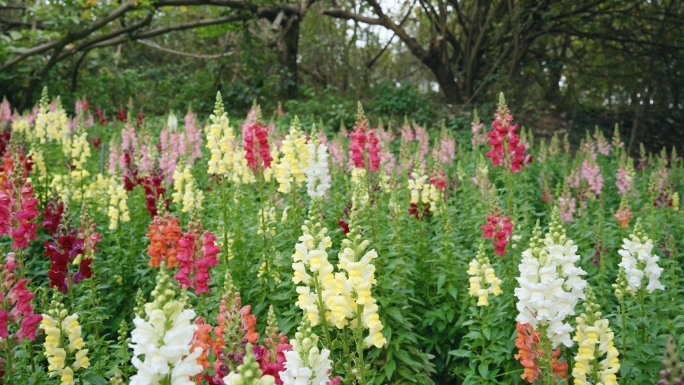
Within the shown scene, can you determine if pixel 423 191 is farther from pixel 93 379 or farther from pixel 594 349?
pixel 93 379

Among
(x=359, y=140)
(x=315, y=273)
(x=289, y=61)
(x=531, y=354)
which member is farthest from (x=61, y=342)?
(x=289, y=61)

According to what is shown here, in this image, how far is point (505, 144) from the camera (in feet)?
17.3

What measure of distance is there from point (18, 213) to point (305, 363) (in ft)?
8.17

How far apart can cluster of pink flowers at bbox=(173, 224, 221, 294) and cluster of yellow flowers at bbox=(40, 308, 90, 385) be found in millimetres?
709

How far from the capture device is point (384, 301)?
12.9 ft

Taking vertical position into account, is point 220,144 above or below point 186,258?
above

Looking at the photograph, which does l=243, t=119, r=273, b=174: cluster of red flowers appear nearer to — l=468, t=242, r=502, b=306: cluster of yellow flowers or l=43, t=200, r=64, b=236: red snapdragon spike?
l=43, t=200, r=64, b=236: red snapdragon spike

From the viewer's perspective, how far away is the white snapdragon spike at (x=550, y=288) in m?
3.04

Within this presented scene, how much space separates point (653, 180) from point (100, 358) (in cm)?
528

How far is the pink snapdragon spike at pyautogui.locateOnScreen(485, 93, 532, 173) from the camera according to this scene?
5180 mm

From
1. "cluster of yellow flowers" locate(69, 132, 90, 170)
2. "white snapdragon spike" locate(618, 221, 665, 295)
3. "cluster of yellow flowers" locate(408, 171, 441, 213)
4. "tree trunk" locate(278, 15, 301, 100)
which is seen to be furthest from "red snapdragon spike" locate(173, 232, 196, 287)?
"tree trunk" locate(278, 15, 301, 100)

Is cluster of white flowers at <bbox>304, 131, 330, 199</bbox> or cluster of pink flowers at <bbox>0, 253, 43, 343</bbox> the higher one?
cluster of white flowers at <bbox>304, 131, 330, 199</bbox>

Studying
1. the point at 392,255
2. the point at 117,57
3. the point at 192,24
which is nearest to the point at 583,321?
the point at 392,255

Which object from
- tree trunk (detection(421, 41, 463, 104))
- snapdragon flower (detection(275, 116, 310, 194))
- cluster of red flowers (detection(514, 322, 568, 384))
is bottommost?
cluster of red flowers (detection(514, 322, 568, 384))
